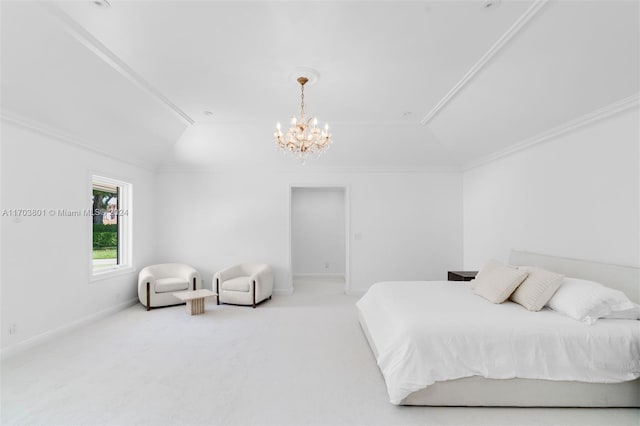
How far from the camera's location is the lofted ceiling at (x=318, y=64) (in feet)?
7.69

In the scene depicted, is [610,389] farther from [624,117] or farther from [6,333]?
[6,333]

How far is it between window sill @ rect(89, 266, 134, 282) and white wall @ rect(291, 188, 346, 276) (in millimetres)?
3864

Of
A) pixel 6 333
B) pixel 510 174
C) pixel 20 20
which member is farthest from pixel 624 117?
pixel 6 333

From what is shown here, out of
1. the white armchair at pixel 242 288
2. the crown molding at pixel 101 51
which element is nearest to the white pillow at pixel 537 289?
the white armchair at pixel 242 288

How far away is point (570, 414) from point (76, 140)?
5733mm

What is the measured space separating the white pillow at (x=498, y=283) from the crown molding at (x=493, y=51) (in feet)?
6.86

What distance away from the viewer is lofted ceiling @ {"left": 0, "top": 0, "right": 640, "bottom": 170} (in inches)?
92.3

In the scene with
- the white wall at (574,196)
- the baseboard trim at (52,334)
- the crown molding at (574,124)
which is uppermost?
the crown molding at (574,124)

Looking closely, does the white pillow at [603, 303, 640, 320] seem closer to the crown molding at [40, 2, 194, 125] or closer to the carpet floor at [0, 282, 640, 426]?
the carpet floor at [0, 282, 640, 426]

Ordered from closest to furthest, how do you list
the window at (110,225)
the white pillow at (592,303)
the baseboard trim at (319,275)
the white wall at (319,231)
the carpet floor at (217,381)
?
the carpet floor at (217,381)
the white pillow at (592,303)
the window at (110,225)
the baseboard trim at (319,275)
the white wall at (319,231)

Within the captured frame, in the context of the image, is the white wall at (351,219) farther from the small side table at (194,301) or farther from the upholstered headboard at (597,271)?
the upholstered headboard at (597,271)

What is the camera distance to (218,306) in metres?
5.06

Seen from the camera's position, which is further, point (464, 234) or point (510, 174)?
point (464, 234)

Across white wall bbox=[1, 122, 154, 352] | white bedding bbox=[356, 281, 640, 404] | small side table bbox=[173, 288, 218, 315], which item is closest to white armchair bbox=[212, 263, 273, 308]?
small side table bbox=[173, 288, 218, 315]
